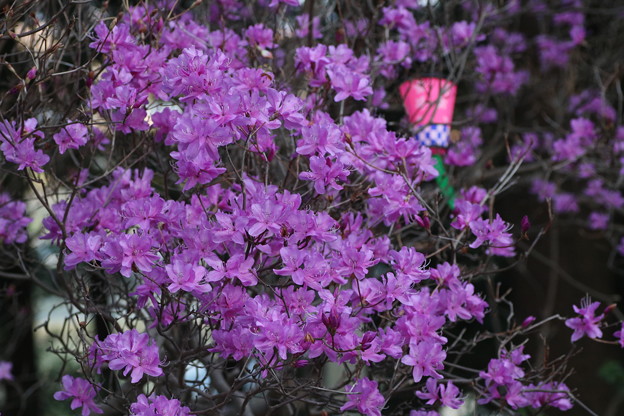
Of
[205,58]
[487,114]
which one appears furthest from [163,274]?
[487,114]

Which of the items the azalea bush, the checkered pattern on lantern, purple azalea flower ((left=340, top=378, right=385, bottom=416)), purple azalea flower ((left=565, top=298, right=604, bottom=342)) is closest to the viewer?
the azalea bush

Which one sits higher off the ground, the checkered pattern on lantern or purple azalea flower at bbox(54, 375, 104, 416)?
the checkered pattern on lantern

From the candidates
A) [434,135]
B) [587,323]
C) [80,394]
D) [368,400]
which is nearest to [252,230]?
[368,400]

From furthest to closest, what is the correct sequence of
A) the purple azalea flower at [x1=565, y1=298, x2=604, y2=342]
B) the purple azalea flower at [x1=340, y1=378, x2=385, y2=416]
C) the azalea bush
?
the purple azalea flower at [x1=565, y1=298, x2=604, y2=342], the purple azalea flower at [x1=340, y1=378, x2=385, y2=416], the azalea bush

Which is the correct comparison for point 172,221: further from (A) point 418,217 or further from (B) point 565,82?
(B) point 565,82

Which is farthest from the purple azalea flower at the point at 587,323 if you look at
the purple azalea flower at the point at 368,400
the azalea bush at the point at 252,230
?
the purple azalea flower at the point at 368,400

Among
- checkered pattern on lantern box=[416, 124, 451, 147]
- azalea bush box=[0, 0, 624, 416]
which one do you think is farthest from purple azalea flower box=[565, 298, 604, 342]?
checkered pattern on lantern box=[416, 124, 451, 147]

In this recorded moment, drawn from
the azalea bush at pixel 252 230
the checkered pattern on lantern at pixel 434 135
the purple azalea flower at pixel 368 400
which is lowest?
the purple azalea flower at pixel 368 400

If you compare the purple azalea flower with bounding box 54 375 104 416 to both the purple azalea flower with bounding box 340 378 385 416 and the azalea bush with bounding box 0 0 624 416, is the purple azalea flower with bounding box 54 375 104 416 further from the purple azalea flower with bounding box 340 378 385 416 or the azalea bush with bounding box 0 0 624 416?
the purple azalea flower with bounding box 340 378 385 416

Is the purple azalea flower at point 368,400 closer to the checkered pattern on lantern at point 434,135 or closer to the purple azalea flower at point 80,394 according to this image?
the purple azalea flower at point 80,394
